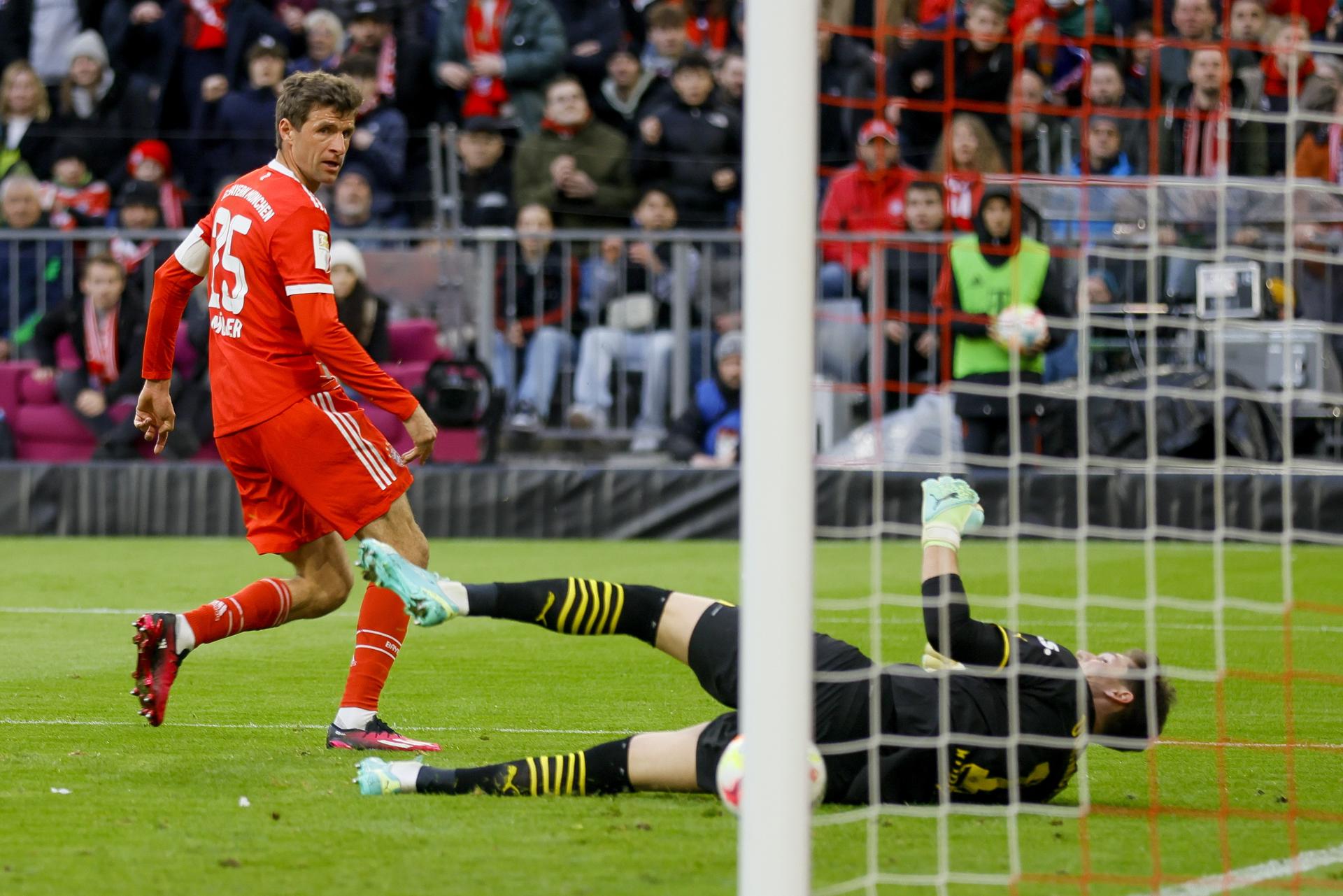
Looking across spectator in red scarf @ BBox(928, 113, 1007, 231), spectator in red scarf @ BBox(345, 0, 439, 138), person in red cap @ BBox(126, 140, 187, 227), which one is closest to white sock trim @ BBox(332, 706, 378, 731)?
spectator in red scarf @ BBox(928, 113, 1007, 231)

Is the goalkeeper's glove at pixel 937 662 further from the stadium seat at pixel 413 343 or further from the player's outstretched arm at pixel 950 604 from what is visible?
the stadium seat at pixel 413 343

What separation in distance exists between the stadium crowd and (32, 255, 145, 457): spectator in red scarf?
0.07ft

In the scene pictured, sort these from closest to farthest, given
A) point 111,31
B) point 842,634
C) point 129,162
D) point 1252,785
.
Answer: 1. point 1252,785
2. point 842,634
3. point 129,162
4. point 111,31

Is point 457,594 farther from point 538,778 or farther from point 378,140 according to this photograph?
point 378,140

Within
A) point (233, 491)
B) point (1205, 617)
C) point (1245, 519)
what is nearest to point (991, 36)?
point (1245, 519)

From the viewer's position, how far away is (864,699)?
461cm

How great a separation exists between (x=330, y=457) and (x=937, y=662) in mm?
1949

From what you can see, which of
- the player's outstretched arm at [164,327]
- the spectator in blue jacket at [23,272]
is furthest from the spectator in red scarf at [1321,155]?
the spectator in blue jacket at [23,272]

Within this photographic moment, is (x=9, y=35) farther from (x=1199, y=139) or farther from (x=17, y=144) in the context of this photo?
(x=1199, y=139)

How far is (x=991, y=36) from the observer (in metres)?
11.6

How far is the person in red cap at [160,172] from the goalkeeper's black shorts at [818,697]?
1073 centimetres

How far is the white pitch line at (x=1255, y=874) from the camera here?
3.91 m

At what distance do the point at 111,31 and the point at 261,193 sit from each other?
1232 cm

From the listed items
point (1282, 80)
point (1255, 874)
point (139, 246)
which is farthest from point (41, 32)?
point (1255, 874)
